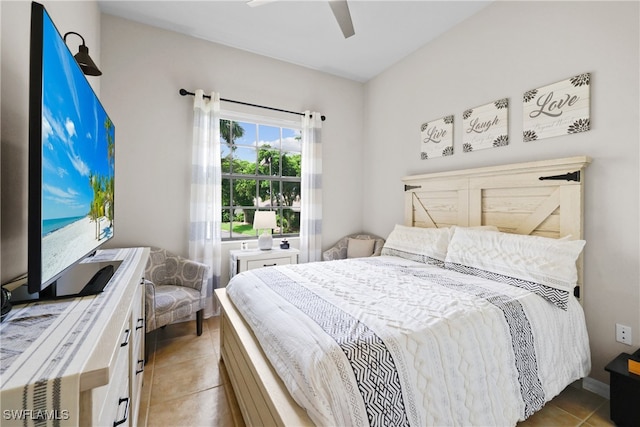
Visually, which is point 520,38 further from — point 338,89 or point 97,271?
point 97,271

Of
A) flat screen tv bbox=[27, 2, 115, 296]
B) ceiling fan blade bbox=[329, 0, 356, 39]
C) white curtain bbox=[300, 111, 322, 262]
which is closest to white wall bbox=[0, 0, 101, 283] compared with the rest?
flat screen tv bbox=[27, 2, 115, 296]

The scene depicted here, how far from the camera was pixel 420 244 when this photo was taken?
8.67 feet

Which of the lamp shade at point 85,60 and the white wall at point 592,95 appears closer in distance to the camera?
the lamp shade at point 85,60

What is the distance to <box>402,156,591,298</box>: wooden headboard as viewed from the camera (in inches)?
77.8

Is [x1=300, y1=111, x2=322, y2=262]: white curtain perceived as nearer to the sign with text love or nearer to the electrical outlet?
the sign with text love

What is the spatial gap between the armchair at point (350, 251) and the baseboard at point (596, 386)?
2.08m

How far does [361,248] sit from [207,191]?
202 centimetres

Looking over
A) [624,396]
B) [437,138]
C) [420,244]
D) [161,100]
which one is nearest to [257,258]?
[420,244]

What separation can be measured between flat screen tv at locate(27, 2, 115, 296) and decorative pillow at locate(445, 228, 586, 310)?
2313mm

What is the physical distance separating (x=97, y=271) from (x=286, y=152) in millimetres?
2817

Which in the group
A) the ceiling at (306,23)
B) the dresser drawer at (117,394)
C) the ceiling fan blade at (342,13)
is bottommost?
the dresser drawer at (117,394)

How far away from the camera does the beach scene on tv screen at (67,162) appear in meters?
0.82

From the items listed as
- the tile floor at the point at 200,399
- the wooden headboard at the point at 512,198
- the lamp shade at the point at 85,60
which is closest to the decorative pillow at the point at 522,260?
the wooden headboard at the point at 512,198

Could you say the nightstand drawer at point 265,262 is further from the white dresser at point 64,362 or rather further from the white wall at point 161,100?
the white dresser at point 64,362
